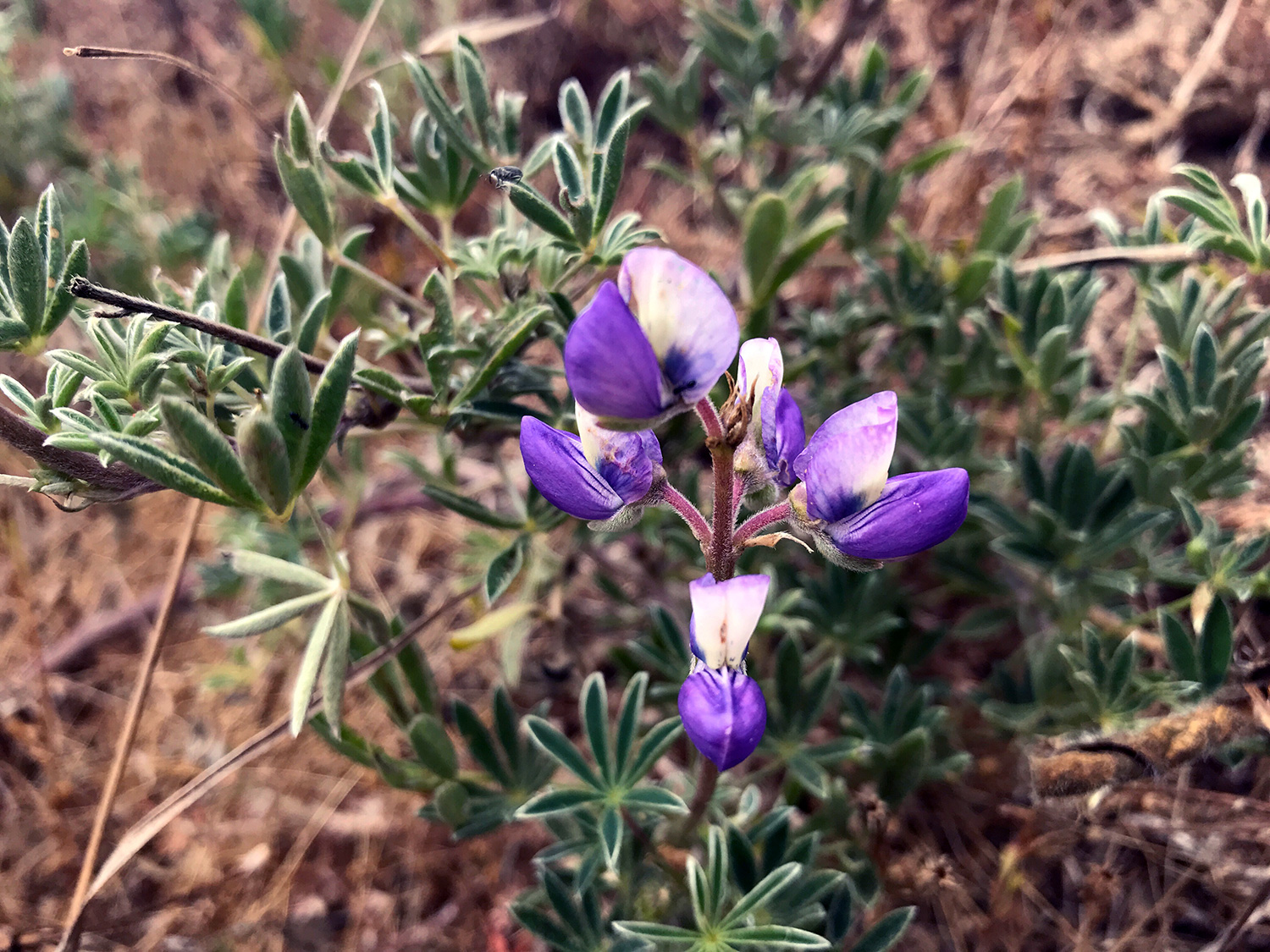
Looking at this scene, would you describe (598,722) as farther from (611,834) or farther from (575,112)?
(575,112)

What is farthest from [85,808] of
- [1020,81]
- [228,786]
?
[1020,81]

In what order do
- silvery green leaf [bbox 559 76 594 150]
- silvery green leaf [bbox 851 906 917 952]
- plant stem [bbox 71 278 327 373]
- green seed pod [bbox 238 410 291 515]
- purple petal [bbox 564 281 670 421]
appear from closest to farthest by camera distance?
purple petal [bbox 564 281 670 421]
green seed pod [bbox 238 410 291 515]
plant stem [bbox 71 278 327 373]
silvery green leaf [bbox 851 906 917 952]
silvery green leaf [bbox 559 76 594 150]

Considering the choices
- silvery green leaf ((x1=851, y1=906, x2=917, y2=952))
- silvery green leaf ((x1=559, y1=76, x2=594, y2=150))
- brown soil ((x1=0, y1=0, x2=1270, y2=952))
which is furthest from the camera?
brown soil ((x1=0, y1=0, x2=1270, y2=952))

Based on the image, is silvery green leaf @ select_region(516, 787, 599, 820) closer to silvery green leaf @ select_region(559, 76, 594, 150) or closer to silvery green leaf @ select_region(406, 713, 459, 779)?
silvery green leaf @ select_region(406, 713, 459, 779)

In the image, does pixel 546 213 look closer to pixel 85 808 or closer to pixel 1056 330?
pixel 1056 330

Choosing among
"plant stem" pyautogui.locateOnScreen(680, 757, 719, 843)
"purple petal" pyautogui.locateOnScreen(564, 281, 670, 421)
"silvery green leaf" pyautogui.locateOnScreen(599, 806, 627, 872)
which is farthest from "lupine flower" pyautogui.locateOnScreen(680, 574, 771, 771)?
"silvery green leaf" pyautogui.locateOnScreen(599, 806, 627, 872)

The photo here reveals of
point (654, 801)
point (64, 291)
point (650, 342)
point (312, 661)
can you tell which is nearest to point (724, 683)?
point (650, 342)
